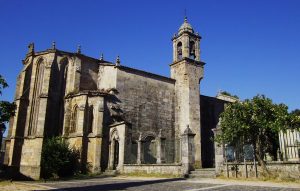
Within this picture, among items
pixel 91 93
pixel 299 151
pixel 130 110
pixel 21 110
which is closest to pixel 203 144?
pixel 130 110

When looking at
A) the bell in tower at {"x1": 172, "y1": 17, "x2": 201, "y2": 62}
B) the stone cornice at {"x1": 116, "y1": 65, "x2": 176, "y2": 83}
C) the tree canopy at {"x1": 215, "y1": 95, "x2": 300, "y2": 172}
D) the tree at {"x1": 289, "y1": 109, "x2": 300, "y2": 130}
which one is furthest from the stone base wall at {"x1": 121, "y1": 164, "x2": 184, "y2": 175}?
the bell in tower at {"x1": 172, "y1": 17, "x2": 201, "y2": 62}

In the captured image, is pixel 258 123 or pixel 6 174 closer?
pixel 258 123

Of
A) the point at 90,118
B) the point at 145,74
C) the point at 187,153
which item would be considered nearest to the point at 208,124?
the point at 145,74

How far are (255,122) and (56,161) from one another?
15661 mm

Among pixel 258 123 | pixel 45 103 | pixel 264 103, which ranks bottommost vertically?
pixel 258 123

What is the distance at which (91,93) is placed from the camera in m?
29.1

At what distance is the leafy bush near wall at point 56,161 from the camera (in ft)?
78.2

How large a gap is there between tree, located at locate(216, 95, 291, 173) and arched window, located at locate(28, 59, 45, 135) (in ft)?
67.7

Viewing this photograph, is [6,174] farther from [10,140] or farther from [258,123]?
[258,123]

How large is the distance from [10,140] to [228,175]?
22874mm

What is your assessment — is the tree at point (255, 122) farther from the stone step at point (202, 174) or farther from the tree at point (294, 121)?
the stone step at point (202, 174)

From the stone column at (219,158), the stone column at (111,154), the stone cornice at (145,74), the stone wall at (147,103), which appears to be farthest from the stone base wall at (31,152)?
the stone column at (219,158)

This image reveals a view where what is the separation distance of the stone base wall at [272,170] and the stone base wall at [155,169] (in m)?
3.08

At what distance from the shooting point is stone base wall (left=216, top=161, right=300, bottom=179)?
1432 cm
